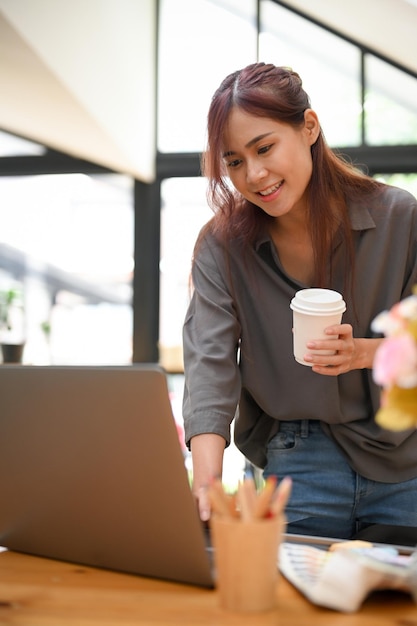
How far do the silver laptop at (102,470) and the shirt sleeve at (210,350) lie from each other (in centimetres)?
39

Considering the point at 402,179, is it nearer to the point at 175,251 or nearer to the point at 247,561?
the point at 175,251

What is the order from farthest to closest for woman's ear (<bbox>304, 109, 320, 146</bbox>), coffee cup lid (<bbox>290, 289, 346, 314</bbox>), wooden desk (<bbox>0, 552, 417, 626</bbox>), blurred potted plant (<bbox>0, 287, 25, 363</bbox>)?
blurred potted plant (<bbox>0, 287, 25, 363</bbox>) → woman's ear (<bbox>304, 109, 320, 146</bbox>) → coffee cup lid (<bbox>290, 289, 346, 314</bbox>) → wooden desk (<bbox>0, 552, 417, 626</bbox>)

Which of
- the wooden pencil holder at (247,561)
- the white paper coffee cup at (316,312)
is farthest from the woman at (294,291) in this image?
the wooden pencil holder at (247,561)

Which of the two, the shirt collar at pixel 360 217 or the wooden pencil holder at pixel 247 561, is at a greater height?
the shirt collar at pixel 360 217

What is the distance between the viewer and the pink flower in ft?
2.42

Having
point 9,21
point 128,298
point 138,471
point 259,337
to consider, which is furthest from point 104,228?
point 138,471

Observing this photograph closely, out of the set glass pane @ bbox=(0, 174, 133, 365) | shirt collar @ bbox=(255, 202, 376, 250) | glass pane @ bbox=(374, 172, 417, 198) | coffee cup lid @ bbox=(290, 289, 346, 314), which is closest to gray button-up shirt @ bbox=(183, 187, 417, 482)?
shirt collar @ bbox=(255, 202, 376, 250)

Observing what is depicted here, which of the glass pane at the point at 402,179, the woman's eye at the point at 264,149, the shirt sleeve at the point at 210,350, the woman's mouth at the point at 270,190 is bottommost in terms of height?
the shirt sleeve at the point at 210,350

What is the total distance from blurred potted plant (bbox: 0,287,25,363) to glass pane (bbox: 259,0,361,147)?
199 cm

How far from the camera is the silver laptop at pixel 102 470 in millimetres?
938

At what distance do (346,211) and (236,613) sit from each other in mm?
963

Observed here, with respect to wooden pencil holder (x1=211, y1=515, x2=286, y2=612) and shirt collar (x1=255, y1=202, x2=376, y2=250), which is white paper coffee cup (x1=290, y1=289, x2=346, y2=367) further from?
wooden pencil holder (x1=211, y1=515, x2=286, y2=612)

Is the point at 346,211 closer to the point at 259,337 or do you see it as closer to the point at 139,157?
the point at 259,337

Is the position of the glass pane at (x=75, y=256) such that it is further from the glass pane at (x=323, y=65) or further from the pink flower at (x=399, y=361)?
the pink flower at (x=399, y=361)
